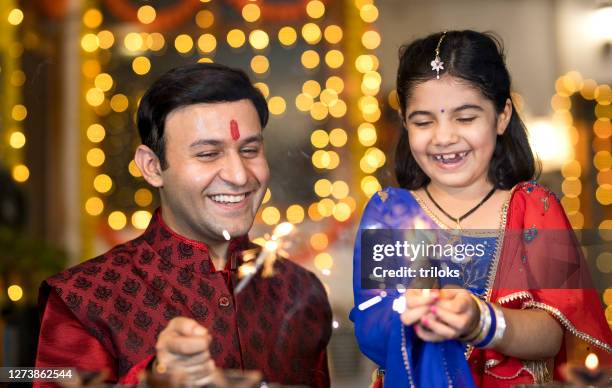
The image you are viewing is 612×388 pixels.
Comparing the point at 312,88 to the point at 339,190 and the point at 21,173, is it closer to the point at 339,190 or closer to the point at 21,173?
the point at 339,190

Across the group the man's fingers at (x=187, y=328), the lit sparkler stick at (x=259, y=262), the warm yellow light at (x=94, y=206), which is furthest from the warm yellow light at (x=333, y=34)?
the man's fingers at (x=187, y=328)

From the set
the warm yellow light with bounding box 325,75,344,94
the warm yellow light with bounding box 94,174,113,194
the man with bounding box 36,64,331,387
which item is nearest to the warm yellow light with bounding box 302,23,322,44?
the warm yellow light with bounding box 325,75,344,94

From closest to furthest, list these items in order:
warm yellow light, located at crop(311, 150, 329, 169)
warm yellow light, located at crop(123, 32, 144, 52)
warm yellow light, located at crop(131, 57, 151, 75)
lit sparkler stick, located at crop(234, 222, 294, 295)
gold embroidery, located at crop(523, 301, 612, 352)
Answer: gold embroidery, located at crop(523, 301, 612, 352), lit sparkler stick, located at crop(234, 222, 294, 295), warm yellow light, located at crop(131, 57, 151, 75), warm yellow light, located at crop(123, 32, 144, 52), warm yellow light, located at crop(311, 150, 329, 169)

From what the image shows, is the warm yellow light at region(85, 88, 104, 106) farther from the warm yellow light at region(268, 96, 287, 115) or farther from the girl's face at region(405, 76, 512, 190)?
the girl's face at region(405, 76, 512, 190)

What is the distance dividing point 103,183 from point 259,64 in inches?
42.5

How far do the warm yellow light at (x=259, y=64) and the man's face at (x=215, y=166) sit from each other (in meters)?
1.43

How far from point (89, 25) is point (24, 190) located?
0.90 m

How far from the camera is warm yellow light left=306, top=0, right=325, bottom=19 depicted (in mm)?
4133

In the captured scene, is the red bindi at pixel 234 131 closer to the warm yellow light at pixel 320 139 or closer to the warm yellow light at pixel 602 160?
the warm yellow light at pixel 320 139

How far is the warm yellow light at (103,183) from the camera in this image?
14.0 ft

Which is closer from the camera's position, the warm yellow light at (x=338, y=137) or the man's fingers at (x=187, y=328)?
the man's fingers at (x=187, y=328)

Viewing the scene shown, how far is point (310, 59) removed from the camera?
4051mm

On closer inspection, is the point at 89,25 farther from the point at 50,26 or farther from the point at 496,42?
the point at 496,42

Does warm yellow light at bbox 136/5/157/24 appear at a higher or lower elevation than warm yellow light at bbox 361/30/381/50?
higher
